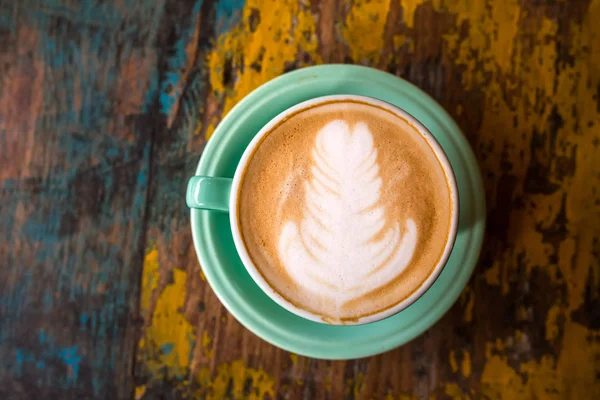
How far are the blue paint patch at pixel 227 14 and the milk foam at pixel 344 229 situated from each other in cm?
34

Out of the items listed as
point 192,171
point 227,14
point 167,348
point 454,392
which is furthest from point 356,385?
point 227,14

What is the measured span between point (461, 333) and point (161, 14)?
773 mm

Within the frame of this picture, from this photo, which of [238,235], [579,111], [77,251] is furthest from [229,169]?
[579,111]

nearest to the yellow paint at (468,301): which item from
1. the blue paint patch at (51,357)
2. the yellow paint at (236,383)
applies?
the yellow paint at (236,383)

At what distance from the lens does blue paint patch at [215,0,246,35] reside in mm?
812

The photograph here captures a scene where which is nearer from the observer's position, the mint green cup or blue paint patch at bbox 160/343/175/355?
the mint green cup

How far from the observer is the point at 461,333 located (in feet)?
2.54

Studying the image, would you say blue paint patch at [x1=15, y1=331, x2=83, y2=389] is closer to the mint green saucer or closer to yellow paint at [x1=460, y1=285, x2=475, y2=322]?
the mint green saucer

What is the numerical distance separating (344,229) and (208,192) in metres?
0.19

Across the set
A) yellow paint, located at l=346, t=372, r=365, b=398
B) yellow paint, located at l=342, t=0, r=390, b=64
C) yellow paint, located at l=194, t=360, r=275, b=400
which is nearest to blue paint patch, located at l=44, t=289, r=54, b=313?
yellow paint, located at l=194, t=360, r=275, b=400

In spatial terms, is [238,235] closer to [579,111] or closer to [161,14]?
[161,14]

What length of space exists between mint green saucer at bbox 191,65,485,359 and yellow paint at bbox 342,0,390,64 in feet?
0.44

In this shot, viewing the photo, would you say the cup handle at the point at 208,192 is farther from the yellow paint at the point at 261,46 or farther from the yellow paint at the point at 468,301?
the yellow paint at the point at 468,301

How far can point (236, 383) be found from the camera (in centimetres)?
80
